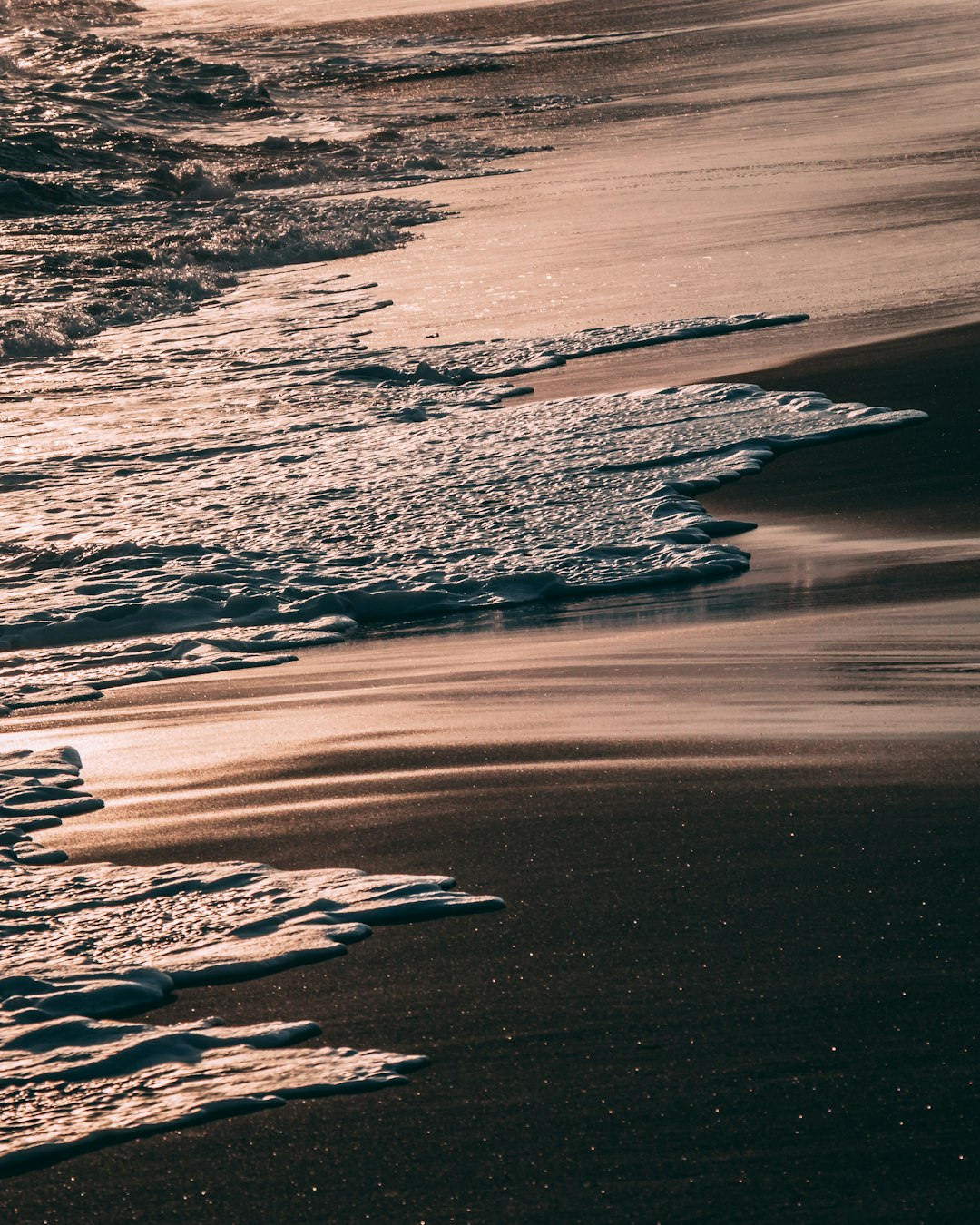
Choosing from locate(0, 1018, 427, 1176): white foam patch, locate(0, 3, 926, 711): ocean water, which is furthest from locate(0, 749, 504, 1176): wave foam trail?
locate(0, 3, 926, 711): ocean water

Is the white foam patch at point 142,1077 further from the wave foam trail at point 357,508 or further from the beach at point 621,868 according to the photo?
the wave foam trail at point 357,508

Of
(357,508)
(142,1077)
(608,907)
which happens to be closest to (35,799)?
(142,1077)

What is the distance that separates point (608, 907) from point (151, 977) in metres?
0.78

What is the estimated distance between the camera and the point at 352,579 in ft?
17.6

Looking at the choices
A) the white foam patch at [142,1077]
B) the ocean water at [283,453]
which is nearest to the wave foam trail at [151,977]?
the white foam patch at [142,1077]

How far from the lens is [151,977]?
2576mm

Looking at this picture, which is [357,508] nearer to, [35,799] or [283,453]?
[283,453]

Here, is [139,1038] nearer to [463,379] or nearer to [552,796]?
[552,796]

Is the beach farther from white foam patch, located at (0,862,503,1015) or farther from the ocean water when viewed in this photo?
the ocean water

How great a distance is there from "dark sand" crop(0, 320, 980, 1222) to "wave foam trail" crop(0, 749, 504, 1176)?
0.05 metres

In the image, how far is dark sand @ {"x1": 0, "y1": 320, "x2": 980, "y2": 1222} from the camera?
1974 mm

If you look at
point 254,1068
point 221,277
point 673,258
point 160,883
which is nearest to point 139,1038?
point 254,1068

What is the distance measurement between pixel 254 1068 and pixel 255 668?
246 centimetres

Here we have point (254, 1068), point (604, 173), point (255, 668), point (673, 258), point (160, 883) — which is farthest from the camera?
point (604, 173)
